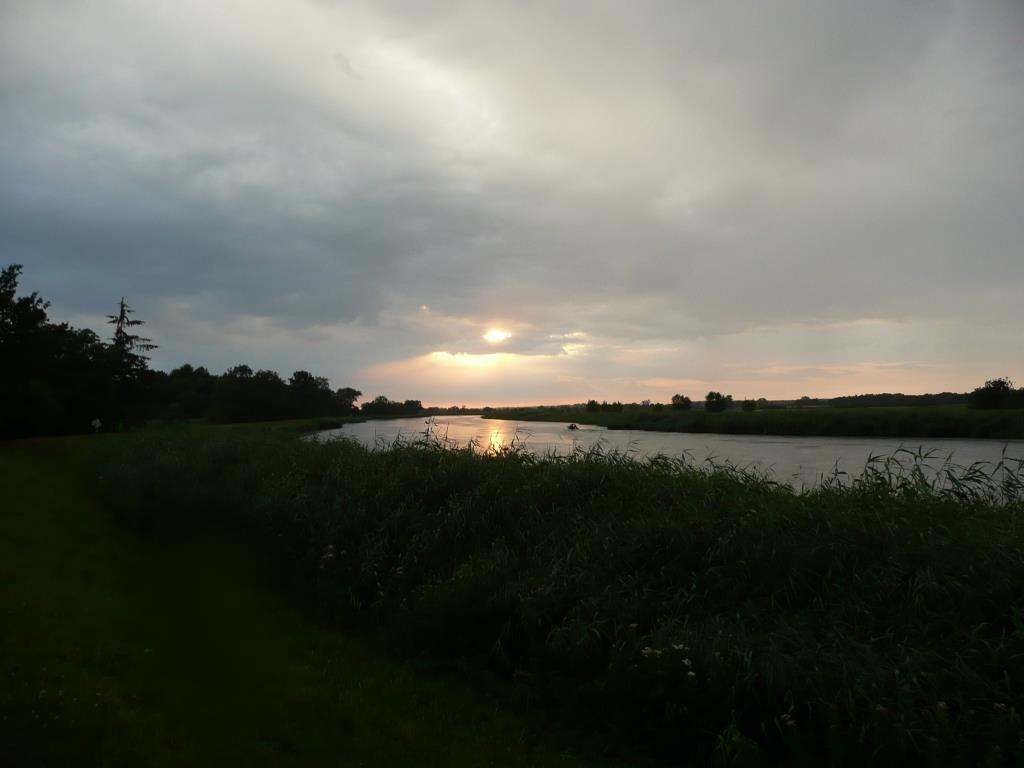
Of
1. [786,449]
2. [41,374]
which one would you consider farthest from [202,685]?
[41,374]

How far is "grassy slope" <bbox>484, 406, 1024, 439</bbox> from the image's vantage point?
81.8 feet

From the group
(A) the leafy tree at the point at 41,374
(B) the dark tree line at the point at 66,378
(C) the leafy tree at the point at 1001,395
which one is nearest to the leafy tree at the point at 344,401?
(B) the dark tree line at the point at 66,378

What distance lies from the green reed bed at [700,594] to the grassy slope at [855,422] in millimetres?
20554

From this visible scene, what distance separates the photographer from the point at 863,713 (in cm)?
461

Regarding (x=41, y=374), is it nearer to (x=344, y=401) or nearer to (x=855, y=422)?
(x=855, y=422)

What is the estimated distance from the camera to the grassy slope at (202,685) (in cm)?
458

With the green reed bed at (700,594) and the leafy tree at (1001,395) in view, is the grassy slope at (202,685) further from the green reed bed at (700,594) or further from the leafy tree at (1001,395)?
the leafy tree at (1001,395)

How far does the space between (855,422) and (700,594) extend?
26754 millimetres

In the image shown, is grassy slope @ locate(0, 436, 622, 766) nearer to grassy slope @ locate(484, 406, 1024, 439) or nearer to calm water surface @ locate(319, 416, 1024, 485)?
calm water surface @ locate(319, 416, 1024, 485)

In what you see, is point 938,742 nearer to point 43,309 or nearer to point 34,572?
point 34,572

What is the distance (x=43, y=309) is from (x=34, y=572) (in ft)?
71.1

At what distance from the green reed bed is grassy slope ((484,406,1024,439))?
2055 cm

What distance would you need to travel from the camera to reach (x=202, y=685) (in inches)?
226

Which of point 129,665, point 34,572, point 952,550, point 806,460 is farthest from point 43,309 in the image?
point 952,550
